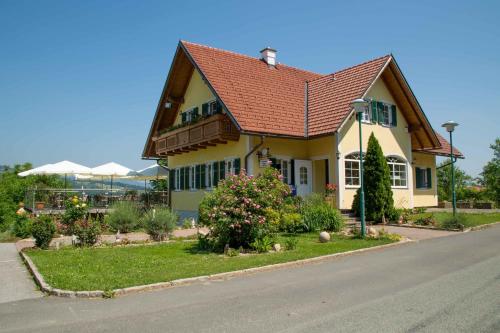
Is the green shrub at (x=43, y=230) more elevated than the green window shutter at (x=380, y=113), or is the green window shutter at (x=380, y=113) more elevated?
the green window shutter at (x=380, y=113)

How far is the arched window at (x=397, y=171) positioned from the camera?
22422 millimetres

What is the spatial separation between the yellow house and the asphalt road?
402 inches

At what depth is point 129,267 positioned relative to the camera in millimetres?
9391

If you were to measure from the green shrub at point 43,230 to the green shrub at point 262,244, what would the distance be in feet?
19.4

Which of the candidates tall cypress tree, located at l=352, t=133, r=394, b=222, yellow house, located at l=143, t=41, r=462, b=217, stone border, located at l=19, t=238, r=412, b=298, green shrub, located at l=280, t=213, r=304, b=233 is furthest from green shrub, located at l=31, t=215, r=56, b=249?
tall cypress tree, located at l=352, t=133, r=394, b=222

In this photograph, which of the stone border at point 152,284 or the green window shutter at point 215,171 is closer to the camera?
the stone border at point 152,284

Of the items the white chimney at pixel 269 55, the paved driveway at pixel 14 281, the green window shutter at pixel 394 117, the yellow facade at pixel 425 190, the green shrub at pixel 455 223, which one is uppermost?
the white chimney at pixel 269 55

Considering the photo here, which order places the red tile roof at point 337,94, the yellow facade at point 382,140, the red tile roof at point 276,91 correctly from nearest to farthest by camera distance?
the red tile roof at point 276,91 < the red tile roof at point 337,94 < the yellow facade at point 382,140

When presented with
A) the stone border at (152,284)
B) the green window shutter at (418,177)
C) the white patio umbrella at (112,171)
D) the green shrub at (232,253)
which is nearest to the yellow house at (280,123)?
the green window shutter at (418,177)

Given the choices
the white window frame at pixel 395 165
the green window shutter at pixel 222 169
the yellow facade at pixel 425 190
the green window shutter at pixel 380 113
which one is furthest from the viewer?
the yellow facade at pixel 425 190

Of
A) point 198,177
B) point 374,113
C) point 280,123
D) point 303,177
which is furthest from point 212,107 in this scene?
point 374,113

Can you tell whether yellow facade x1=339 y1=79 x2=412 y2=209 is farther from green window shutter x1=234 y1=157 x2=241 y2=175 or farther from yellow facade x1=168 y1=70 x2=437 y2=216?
green window shutter x1=234 y1=157 x2=241 y2=175

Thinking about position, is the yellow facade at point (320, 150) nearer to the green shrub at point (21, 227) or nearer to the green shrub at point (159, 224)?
the green shrub at point (159, 224)

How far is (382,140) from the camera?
22141 mm
